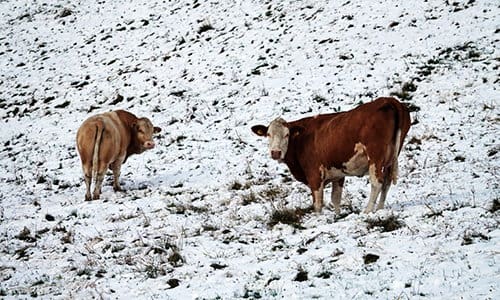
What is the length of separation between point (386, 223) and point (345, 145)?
1708 mm

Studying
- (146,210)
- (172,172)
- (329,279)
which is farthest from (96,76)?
(329,279)

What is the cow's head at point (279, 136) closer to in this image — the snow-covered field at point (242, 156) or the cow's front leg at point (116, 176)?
the snow-covered field at point (242, 156)

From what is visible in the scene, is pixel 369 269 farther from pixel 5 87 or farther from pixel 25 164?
pixel 5 87

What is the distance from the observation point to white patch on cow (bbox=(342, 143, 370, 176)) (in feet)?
24.7

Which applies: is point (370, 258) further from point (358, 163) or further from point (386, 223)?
point (358, 163)

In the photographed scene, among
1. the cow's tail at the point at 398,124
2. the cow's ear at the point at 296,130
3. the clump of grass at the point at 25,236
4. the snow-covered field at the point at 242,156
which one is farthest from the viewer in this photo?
the cow's ear at the point at 296,130

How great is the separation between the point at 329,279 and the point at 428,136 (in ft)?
22.4

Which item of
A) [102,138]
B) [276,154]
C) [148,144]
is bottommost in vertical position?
[148,144]

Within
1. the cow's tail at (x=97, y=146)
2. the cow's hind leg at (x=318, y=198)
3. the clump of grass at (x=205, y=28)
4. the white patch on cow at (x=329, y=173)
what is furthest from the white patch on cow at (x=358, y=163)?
the clump of grass at (x=205, y=28)

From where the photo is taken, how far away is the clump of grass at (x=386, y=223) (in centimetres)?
623

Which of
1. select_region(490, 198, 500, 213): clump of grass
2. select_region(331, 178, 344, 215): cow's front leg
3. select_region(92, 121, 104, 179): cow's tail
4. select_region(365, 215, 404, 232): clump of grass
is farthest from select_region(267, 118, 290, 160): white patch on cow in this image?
select_region(92, 121, 104, 179): cow's tail

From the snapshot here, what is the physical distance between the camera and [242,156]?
12688 millimetres

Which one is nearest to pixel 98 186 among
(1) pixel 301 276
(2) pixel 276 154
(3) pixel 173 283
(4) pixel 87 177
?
(4) pixel 87 177

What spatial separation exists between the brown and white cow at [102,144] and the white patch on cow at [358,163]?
5978mm
